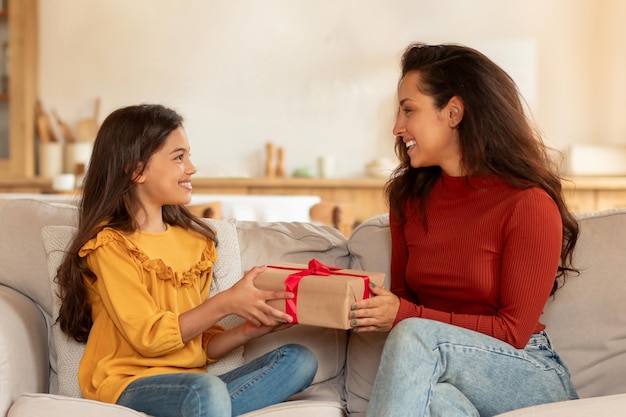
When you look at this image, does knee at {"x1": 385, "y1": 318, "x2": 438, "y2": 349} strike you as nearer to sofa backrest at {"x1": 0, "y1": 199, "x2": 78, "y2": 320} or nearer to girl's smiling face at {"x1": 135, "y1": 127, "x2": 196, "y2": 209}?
girl's smiling face at {"x1": 135, "y1": 127, "x2": 196, "y2": 209}

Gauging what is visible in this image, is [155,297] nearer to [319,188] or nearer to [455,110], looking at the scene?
[455,110]

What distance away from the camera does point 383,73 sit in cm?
496

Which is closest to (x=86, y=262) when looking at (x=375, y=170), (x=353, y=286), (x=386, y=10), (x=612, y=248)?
(x=353, y=286)

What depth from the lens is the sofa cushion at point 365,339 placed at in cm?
205

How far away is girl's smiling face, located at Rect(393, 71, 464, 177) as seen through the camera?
1944 mm

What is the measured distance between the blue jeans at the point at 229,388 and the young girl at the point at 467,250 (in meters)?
0.26

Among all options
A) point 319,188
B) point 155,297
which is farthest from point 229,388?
point 319,188

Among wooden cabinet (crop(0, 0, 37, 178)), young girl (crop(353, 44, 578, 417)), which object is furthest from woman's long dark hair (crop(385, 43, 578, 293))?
wooden cabinet (crop(0, 0, 37, 178))

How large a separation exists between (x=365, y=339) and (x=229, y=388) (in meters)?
0.42

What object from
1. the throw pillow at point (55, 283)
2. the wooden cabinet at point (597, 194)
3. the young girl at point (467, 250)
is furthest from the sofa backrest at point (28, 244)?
the wooden cabinet at point (597, 194)

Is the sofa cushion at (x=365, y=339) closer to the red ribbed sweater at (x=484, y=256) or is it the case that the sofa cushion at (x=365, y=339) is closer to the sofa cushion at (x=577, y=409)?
the red ribbed sweater at (x=484, y=256)

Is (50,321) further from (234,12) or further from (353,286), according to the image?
(234,12)

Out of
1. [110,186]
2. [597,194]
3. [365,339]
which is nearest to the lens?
[110,186]

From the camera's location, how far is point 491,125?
6.26ft
